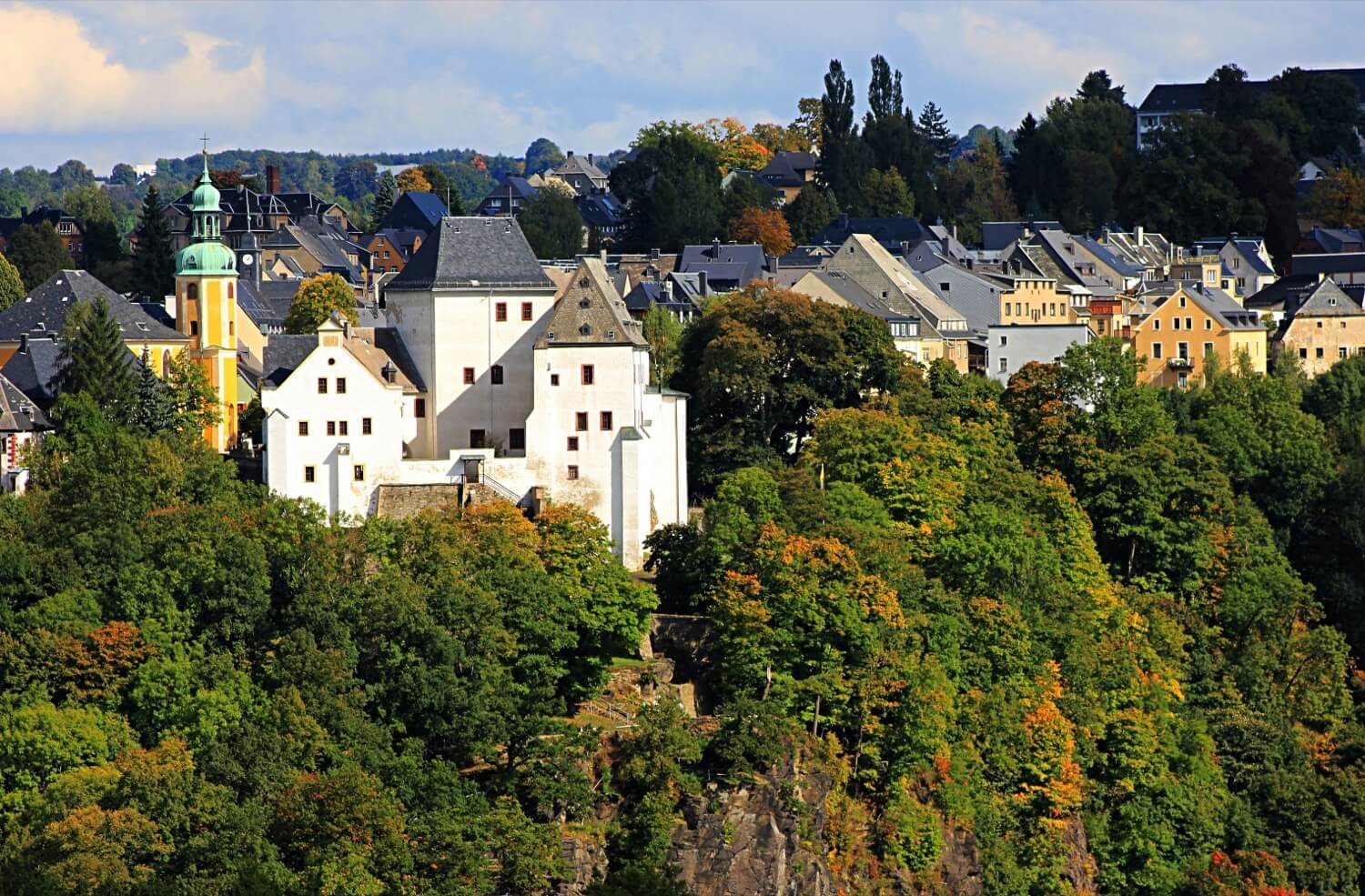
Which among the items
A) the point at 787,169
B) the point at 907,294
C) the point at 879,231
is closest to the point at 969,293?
the point at 907,294

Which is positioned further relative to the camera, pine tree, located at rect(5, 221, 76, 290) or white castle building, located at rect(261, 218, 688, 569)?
pine tree, located at rect(5, 221, 76, 290)

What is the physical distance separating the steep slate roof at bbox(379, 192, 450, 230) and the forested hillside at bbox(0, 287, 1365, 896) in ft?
230

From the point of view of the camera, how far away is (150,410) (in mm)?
69750

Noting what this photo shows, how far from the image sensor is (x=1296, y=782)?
255 ft

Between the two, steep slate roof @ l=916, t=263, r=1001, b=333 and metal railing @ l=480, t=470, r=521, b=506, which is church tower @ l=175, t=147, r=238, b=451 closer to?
metal railing @ l=480, t=470, r=521, b=506

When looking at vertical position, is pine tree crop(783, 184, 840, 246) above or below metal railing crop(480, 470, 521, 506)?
above

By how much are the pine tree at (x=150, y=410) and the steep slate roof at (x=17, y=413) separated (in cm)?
225

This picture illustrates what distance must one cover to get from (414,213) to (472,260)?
82.5 m

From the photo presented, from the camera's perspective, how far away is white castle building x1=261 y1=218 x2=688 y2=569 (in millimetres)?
67062

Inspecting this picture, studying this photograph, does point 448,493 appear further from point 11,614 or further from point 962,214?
point 962,214

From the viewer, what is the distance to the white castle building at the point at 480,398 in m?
67.1

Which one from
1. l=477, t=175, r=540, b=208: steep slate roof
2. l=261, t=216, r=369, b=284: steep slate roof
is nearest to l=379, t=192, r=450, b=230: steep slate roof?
l=477, t=175, r=540, b=208: steep slate roof

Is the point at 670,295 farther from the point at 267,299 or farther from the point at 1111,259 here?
the point at 1111,259

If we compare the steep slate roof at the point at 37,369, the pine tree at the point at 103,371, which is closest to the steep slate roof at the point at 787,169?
the steep slate roof at the point at 37,369
